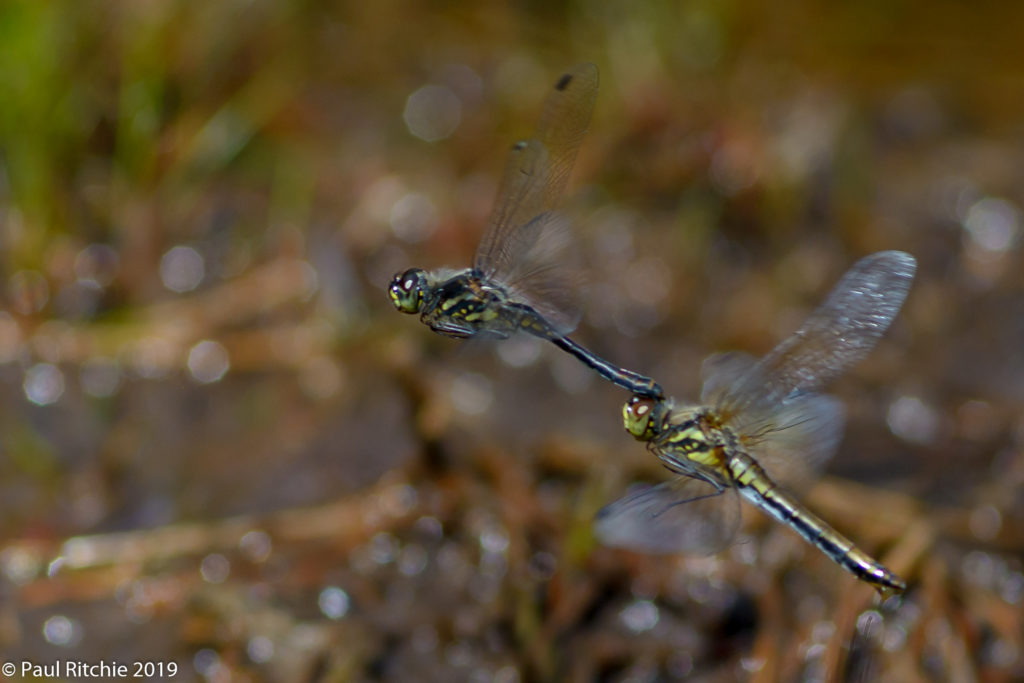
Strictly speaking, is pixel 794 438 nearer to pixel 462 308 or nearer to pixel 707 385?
pixel 707 385

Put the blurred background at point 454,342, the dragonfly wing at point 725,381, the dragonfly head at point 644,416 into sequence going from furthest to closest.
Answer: the blurred background at point 454,342
the dragonfly wing at point 725,381
the dragonfly head at point 644,416

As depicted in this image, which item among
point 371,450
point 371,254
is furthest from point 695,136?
point 371,450

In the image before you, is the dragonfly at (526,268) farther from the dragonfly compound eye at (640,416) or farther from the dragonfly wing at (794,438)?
the dragonfly wing at (794,438)

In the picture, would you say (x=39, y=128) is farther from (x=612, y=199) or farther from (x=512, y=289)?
(x=512, y=289)

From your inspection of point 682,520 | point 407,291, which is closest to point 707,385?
point 682,520

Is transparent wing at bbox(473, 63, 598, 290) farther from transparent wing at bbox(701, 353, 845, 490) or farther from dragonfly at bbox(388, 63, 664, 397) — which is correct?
transparent wing at bbox(701, 353, 845, 490)

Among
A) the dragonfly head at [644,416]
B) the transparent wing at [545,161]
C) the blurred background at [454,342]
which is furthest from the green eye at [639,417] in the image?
the blurred background at [454,342]

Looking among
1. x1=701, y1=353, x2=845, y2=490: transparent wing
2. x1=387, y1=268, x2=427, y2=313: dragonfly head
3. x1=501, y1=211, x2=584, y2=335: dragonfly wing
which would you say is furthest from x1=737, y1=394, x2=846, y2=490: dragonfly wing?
x1=387, y1=268, x2=427, y2=313: dragonfly head
